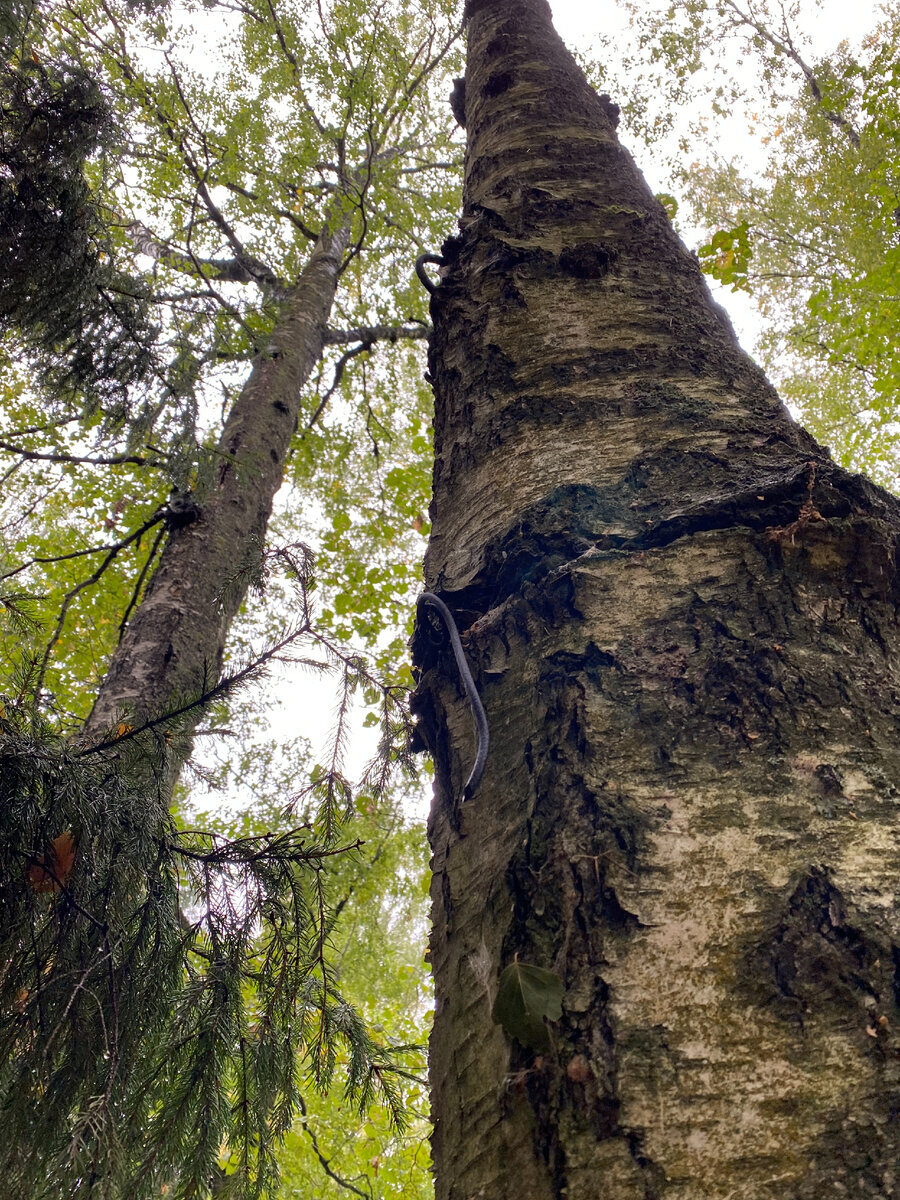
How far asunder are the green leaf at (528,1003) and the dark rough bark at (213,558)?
1094 millimetres

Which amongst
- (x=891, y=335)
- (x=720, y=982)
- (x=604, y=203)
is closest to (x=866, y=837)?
(x=720, y=982)

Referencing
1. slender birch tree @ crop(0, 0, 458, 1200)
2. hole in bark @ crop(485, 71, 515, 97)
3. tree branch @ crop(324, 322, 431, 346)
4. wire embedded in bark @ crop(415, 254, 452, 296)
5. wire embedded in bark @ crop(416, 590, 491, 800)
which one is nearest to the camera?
wire embedded in bark @ crop(416, 590, 491, 800)

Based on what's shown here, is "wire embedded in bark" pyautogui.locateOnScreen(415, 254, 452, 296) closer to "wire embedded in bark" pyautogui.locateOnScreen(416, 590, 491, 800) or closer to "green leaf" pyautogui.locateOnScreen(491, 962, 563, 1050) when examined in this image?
"wire embedded in bark" pyautogui.locateOnScreen(416, 590, 491, 800)

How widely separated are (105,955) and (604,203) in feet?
6.64

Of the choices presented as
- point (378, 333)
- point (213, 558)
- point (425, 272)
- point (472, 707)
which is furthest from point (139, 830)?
point (378, 333)

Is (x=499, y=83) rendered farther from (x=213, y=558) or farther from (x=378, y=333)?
(x=378, y=333)

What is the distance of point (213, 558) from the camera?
3465 millimetres

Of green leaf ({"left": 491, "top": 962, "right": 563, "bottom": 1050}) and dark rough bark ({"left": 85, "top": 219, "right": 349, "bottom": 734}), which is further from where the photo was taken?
dark rough bark ({"left": 85, "top": 219, "right": 349, "bottom": 734})

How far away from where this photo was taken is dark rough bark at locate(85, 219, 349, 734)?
276 centimetres

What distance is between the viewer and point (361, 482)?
9930mm

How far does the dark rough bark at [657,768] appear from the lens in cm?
61

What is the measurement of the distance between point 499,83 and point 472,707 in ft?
7.61


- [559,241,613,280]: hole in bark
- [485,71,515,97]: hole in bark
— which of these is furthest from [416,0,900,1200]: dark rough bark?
[485,71,515,97]: hole in bark

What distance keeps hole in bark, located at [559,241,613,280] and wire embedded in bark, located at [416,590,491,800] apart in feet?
2.97
